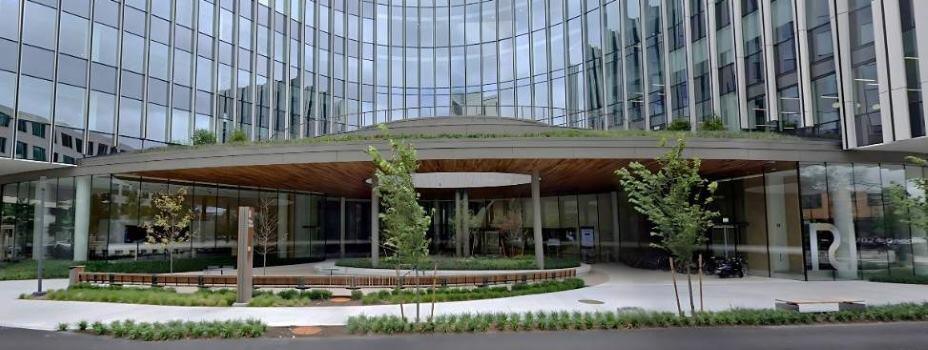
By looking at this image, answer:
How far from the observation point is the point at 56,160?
2564 cm

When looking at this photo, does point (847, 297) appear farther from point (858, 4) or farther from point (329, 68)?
point (329, 68)

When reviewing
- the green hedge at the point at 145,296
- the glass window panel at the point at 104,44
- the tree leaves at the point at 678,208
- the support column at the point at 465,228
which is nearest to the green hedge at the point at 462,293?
the green hedge at the point at 145,296

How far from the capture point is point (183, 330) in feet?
37.6

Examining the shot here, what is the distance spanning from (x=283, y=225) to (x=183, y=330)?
2191 cm

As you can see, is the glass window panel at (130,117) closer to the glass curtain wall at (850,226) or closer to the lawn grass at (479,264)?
the lawn grass at (479,264)

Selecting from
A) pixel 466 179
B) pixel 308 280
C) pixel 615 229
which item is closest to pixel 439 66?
pixel 615 229

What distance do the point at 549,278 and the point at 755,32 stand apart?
16.3 metres

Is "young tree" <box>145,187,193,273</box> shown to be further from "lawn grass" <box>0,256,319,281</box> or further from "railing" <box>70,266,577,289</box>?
"railing" <box>70,266,577,289</box>

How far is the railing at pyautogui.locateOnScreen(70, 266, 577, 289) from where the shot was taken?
1703 cm

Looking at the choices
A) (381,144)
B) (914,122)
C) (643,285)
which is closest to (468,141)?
(381,144)

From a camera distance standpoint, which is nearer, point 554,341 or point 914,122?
point 554,341

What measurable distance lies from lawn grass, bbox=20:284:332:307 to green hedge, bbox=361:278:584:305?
4.70 ft

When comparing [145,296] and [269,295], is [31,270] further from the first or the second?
[269,295]

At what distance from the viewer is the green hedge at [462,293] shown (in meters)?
15.6
